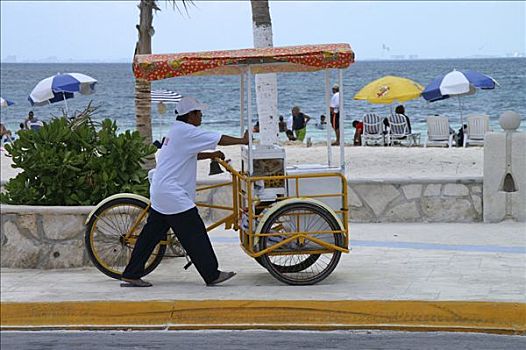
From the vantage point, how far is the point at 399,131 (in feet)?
93.7

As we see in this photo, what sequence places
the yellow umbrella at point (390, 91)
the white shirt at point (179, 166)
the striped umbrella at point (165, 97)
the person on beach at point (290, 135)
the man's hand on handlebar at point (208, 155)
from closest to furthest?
the white shirt at point (179, 166) < the man's hand on handlebar at point (208, 155) < the striped umbrella at point (165, 97) < the yellow umbrella at point (390, 91) < the person on beach at point (290, 135)

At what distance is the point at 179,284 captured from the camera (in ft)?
31.1

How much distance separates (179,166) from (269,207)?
0.98 m

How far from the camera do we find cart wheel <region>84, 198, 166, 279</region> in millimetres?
9562

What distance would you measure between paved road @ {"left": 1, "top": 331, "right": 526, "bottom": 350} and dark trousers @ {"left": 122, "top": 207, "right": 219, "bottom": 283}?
1.25 meters

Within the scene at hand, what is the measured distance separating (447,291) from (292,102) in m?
66.1

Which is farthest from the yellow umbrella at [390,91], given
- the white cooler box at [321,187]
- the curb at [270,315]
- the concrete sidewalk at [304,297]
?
the curb at [270,315]

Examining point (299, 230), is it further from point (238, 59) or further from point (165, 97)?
point (165, 97)

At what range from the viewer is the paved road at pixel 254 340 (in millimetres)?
7477

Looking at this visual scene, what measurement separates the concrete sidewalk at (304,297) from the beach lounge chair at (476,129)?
1671 centimetres

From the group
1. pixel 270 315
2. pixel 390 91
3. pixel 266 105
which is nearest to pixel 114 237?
pixel 270 315

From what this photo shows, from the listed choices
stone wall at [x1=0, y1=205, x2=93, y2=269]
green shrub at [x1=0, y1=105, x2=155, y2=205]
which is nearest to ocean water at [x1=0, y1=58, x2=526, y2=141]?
green shrub at [x1=0, y1=105, x2=155, y2=205]

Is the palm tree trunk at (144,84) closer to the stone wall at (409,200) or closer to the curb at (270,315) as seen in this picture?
the stone wall at (409,200)

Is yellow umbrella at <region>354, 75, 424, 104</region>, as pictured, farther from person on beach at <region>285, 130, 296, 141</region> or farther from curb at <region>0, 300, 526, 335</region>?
curb at <region>0, 300, 526, 335</region>
